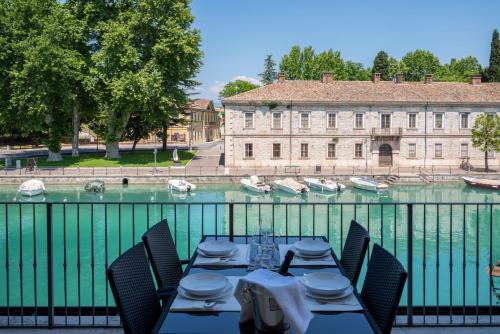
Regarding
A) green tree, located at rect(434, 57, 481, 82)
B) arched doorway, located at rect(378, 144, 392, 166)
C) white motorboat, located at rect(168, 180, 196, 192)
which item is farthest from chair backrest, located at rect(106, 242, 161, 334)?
green tree, located at rect(434, 57, 481, 82)

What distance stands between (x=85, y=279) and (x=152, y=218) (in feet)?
29.0

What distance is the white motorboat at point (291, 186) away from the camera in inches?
1109

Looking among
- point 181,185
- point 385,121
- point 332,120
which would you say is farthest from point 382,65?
point 181,185

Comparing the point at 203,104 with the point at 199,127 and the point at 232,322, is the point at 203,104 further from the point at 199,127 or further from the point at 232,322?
the point at 232,322

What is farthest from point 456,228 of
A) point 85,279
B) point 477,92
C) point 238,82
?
point 238,82

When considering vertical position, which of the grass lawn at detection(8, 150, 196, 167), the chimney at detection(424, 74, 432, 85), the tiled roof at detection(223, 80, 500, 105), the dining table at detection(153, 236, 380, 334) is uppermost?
the chimney at detection(424, 74, 432, 85)

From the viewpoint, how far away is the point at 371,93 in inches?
1471

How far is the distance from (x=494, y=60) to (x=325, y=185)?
3672cm

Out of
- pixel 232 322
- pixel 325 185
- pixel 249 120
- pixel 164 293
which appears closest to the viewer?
pixel 232 322

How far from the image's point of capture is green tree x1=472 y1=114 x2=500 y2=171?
34.5 meters

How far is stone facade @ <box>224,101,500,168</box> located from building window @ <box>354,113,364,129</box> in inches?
3.0

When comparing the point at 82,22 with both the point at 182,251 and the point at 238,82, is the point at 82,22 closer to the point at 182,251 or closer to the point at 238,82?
the point at 182,251

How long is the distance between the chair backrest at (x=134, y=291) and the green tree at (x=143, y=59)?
31.0m

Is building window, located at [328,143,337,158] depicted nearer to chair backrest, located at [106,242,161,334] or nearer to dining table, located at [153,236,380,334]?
chair backrest, located at [106,242,161,334]
